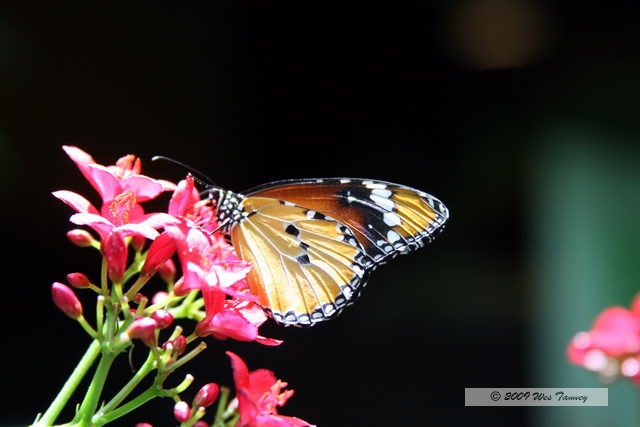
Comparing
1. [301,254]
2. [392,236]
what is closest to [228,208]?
[301,254]

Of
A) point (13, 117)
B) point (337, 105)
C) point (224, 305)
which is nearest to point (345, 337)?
point (337, 105)

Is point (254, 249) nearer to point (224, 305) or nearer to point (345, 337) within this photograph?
point (224, 305)

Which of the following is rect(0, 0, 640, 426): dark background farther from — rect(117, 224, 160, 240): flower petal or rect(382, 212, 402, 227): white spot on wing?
rect(117, 224, 160, 240): flower petal

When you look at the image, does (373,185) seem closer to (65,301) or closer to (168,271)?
(168,271)

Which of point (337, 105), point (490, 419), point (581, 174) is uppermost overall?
point (337, 105)

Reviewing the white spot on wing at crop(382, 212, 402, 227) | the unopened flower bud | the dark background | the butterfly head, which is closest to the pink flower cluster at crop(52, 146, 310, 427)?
the unopened flower bud
